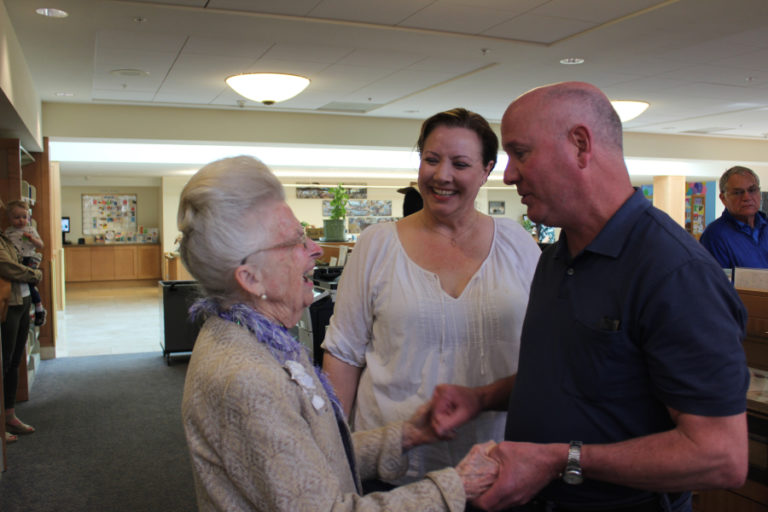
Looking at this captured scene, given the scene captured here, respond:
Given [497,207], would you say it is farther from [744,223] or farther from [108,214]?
[744,223]

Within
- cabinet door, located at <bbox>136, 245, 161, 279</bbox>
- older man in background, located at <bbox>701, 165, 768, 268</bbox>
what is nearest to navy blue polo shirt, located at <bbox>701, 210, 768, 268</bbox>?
older man in background, located at <bbox>701, 165, 768, 268</bbox>

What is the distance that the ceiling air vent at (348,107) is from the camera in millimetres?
8961

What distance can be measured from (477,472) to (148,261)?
17.8 metres

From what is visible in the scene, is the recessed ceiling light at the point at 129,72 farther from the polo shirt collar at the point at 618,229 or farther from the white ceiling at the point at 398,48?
the polo shirt collar at the point at 618,229

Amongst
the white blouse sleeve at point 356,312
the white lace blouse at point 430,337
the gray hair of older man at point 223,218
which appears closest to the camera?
the gray hair of older man at point 223,218

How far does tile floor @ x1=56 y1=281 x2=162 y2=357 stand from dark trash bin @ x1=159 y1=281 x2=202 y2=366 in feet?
2.66

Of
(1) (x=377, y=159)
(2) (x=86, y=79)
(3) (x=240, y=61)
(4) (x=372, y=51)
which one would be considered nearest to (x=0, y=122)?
(2) (x=86, y=79)

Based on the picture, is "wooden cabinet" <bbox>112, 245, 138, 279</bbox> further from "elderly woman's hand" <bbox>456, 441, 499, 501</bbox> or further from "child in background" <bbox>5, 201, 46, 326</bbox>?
"elderly woman's hand" <bbox>456, 441, 499, 501</bbox>

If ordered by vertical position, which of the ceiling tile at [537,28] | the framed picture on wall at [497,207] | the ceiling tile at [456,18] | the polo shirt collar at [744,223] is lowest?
the polo shirt collar at [744,223]

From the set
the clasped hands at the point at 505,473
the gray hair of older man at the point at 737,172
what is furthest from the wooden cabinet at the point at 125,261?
the clasped hands at the point at 505,473

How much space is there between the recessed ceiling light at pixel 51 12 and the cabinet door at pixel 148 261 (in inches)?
538

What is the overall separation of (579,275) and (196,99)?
7.84 meters

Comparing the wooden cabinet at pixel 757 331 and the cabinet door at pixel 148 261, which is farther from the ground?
the wooden cabinet at pixel 757 331

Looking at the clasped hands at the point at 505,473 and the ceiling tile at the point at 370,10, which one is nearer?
the clasped hands at the point at 505,473
